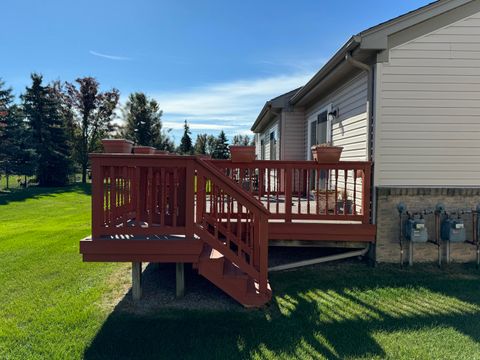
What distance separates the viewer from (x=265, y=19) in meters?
11.7

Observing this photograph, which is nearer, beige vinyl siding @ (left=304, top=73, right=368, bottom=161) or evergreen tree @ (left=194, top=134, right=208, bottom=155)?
beige vinyl siding @ (left=304, top=73, right=368, bottom=161)

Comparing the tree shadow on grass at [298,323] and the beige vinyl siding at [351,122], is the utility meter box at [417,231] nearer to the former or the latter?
the tree shadow on grass at [298,323]

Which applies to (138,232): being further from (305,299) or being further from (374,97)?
(374,97)

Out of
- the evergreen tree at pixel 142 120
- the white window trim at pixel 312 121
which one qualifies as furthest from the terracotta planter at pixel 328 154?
the evergreen tree at pixel 142 120

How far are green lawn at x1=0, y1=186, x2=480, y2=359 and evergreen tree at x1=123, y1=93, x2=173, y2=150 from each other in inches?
958

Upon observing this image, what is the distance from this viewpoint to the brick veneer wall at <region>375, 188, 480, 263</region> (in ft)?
15.8

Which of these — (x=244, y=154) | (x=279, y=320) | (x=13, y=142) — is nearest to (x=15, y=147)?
(x=13, y=142)

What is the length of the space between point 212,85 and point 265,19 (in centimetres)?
1510

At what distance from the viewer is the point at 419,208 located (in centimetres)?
489

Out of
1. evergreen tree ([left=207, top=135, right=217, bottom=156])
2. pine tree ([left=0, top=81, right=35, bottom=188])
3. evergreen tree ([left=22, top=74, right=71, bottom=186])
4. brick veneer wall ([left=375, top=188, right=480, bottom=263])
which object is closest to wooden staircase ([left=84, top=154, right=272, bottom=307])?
brick veneer wall ([left=375, top=188, right=480, bottom=263])

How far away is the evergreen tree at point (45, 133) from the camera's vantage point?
75.2 feet

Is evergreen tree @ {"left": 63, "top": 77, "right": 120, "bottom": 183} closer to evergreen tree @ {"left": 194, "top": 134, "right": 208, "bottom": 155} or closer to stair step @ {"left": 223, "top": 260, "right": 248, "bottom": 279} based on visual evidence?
evergreen tree @ {"left": 194, "top": 134, "right": 208, "bottom": 155}

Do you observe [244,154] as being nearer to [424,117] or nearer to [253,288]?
[253,288]

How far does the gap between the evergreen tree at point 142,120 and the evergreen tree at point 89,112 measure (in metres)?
1.91
